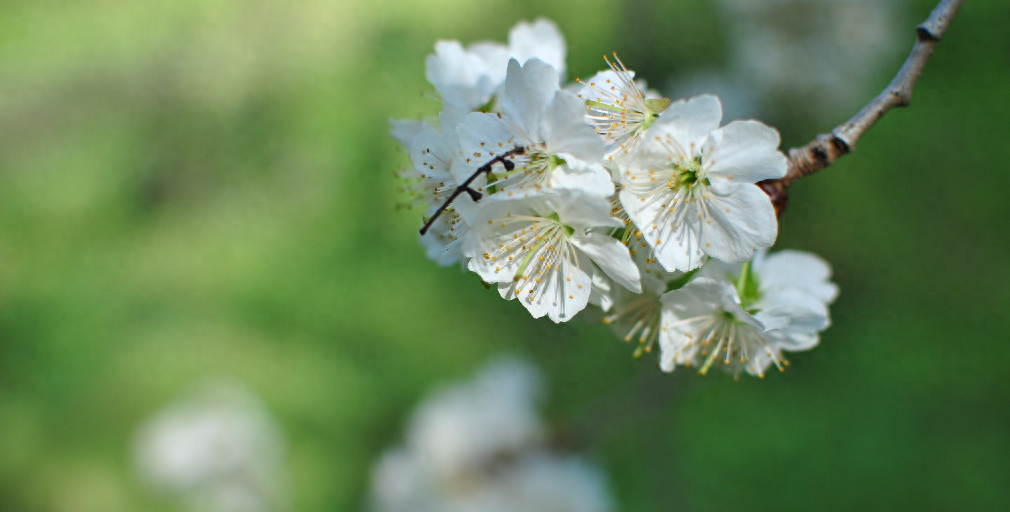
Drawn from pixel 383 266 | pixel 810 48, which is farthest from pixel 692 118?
pixel 383 266

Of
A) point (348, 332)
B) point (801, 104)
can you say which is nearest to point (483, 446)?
point (348, 332)

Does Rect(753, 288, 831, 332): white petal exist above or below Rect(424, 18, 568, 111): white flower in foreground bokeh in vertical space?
below

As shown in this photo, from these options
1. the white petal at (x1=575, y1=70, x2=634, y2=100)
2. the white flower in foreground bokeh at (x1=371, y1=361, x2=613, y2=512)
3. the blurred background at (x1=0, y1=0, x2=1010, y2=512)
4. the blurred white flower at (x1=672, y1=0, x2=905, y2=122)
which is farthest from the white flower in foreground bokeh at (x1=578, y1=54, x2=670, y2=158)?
the blurred white flower at (x1=672, y1=0, x2=905, y2=122)

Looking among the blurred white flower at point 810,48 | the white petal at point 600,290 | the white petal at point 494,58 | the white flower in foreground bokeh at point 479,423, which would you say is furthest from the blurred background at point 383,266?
the white petal at point 494,58

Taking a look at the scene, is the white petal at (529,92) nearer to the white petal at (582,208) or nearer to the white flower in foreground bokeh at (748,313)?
Result: the white petal at (582,208)

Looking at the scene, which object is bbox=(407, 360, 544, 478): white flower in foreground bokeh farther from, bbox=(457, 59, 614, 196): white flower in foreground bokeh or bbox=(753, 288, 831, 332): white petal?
bbox=(457, 59, 614, 196): white flower in foreground bokeh

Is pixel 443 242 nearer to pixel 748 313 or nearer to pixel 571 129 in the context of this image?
pixel 571 129
